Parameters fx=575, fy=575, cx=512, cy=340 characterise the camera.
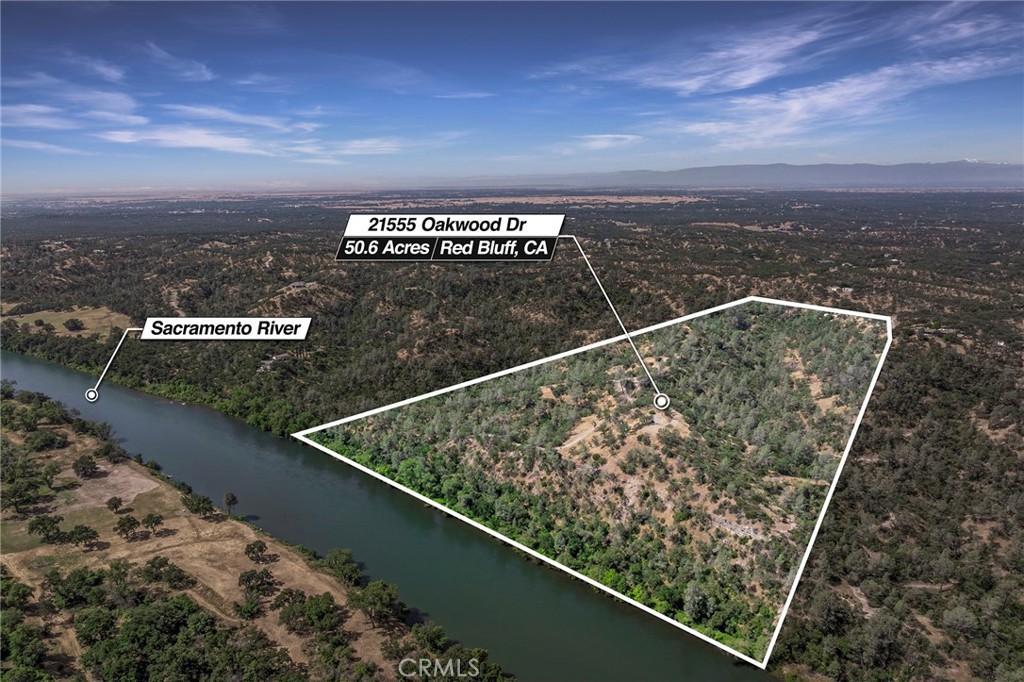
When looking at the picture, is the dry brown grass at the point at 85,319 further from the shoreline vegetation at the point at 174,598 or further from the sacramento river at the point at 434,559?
the shoreline vegetation at the point at 174,598

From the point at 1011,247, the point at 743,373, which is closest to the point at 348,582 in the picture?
the point at 743,373

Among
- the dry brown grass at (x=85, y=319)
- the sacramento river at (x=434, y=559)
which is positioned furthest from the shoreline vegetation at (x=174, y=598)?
the dry brown grass at (x=85, y=319)

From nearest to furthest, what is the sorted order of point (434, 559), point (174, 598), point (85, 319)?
point (174, 598), point (434, 559), point (85, 319)

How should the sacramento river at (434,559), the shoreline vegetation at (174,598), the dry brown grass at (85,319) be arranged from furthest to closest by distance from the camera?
the dry brown grass at (85,319) → the sacramento river at (434,559) → the shoreline vegetation at (174,598)

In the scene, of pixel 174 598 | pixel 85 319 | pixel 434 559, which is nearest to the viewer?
pixel 174 598

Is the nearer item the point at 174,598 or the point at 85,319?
the point at 174,598

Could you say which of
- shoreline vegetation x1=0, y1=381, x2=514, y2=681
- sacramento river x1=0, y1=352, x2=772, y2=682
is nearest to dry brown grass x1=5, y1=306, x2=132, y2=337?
sacramento river x1=0, y1=352, x2=772, y2=682

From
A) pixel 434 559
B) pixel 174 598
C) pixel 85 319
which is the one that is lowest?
pixel 434 559

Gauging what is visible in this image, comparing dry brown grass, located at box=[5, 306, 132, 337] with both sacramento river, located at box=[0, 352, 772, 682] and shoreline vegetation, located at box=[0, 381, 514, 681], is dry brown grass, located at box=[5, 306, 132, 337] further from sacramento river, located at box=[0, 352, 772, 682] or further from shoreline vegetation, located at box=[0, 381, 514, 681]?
shoreline vegetation, located at box=[0, 381, 514, 681]

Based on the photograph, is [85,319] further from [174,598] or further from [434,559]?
[434,559]

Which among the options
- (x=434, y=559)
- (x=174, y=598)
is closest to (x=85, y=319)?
(x=174, y=598)
